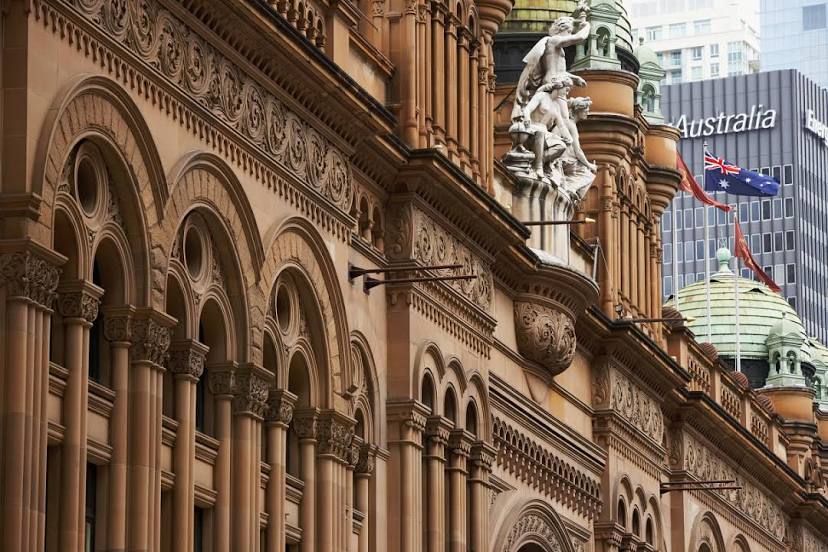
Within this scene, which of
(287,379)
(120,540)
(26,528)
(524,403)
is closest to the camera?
(26,528)

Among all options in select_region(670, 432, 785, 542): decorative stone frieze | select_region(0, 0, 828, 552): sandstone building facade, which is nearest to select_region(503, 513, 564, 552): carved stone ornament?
select_region(0, 0, 828, 552): sandstone building facade

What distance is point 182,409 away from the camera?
4134 cm

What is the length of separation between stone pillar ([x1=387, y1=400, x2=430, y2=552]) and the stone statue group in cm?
1137

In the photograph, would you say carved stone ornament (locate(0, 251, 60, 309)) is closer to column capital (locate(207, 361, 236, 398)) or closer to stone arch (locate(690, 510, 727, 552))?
column capital (locate(207, 361, 236, 398))

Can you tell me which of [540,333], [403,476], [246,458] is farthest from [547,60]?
[246,458]

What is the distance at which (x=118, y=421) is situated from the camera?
39000 millimetres

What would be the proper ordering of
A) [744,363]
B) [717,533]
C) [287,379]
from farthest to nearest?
[744,363] → [717,533] → [287,379]

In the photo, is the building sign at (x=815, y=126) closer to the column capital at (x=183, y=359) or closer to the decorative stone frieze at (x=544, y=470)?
the decorative stone frieze at (x=544, y=470)

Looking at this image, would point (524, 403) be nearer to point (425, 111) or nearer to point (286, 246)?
point (425, 111)

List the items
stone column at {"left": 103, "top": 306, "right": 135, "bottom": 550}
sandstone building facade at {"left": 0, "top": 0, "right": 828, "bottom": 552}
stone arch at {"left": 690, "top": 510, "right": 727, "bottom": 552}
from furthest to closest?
stone arch at {"left": 690, "top": 510, "right": 727, "bottom": 552}, stone column at {"left": 103, "top": 306, "right": 135, "bottom": 550}, sandstone building facade at {"left": 0, "top": 0, "right": 828, "bottom": 552}

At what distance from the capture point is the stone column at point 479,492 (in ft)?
180

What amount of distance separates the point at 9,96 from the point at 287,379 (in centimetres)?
1088

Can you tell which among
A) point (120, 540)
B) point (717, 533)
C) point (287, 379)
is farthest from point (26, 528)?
point (717, 533)

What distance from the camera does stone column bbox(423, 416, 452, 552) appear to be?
171 feet
